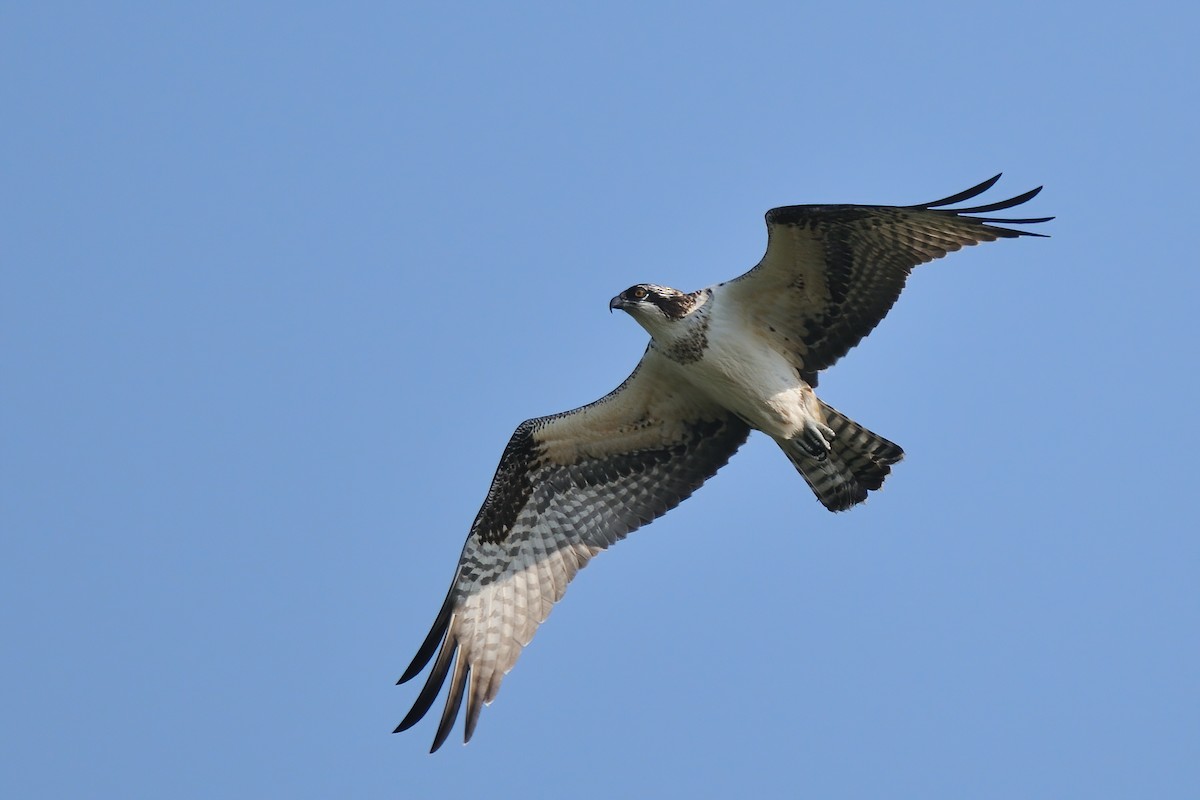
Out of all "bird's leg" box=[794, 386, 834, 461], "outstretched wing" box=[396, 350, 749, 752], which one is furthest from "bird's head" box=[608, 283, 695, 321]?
"bird's leg" box=[794, 386, 834, 461]

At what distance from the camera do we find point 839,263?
11703mm

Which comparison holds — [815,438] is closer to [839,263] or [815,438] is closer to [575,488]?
[839,263]

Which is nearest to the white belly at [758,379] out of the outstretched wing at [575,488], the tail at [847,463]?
the tail at [847,463]

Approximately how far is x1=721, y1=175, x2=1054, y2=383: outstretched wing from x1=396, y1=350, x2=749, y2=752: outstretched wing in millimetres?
956

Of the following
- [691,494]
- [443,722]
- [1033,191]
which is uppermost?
[1033,191]

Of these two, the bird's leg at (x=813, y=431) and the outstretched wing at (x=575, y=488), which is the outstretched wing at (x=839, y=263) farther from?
the outstretched wing at (x=575, y=488)

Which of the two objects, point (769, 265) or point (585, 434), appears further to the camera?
point (585, 434)

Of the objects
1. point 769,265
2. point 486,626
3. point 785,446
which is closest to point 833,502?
point 785,446

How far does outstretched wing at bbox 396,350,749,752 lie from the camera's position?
12.5 metres

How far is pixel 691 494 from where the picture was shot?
1277cm

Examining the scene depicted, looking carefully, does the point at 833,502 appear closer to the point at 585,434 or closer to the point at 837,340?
the point at 837,340

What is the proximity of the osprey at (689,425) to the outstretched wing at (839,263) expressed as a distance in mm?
10

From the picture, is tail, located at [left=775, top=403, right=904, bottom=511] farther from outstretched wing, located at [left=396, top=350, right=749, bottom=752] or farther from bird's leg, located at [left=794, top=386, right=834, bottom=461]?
outstretched wing, located at [left=396, top=350, right=749, bottom=752]

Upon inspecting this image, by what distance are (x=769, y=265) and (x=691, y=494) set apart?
2109 mm
